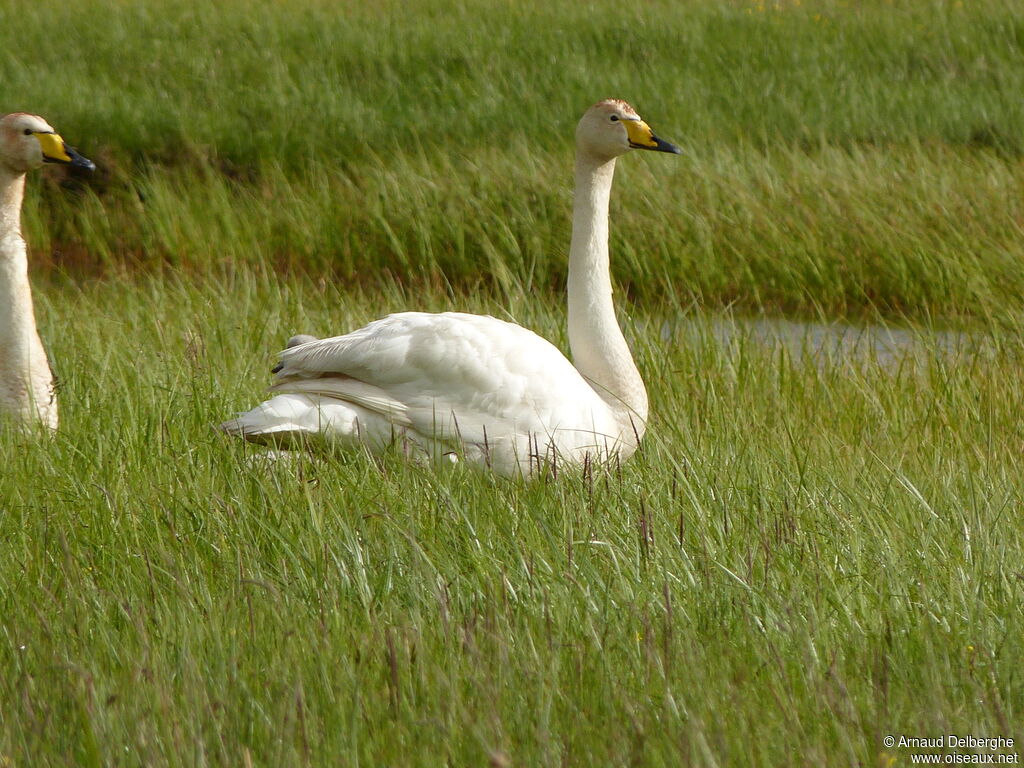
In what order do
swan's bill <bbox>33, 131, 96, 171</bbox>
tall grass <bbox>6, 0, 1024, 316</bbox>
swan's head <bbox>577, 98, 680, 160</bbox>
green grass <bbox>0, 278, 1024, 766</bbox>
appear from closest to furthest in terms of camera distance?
green grass <bbox>0, 278, 1024, 766</bbox> < swan's head <bbox>577, 98, 680, 160</bbox> < swan's bill <bbox>33, 131, 96, 171</bbox> < tall grass <bbox>6, 0, 1024, 316</bbox>

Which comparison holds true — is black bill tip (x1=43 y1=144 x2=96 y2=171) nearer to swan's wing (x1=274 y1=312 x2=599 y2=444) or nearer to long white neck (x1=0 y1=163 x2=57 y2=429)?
long white neck (x1=0 y1=163 x2=57 y2=429)

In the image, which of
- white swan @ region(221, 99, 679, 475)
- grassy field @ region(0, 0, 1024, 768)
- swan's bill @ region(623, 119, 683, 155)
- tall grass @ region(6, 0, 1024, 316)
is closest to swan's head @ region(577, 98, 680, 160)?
swan's bill @ region(623, 119, 683, 155)

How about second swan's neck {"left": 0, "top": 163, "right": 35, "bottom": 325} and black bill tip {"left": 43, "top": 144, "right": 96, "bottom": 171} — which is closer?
second swan's neck {"left": 0, "top": 163, "right": 35, "bottom": 325}

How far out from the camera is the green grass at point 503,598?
2.33 meters

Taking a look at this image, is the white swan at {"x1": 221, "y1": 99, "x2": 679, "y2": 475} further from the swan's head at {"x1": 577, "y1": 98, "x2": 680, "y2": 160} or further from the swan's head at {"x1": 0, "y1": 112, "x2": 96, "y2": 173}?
the swan's head at {"x1": 0, "y1": 112, "x2": 96, "y2": 173}

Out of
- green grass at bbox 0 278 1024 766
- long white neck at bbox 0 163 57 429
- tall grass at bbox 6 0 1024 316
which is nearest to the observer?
green grass at bbox 0 278 1024 766

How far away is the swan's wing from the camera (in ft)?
13.5

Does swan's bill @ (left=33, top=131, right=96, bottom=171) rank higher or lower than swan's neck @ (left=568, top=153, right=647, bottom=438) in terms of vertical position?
higher

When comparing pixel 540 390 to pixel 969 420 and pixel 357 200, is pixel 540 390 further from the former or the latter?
pixel 357 200

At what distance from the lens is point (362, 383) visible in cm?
424

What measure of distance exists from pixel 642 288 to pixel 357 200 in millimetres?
2197

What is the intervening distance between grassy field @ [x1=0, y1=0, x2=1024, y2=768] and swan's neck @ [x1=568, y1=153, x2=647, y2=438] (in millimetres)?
253

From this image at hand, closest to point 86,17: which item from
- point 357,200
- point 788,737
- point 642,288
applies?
point 357,200

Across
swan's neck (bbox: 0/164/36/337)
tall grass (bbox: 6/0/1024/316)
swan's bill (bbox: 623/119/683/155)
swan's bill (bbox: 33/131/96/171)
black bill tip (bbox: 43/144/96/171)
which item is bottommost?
tall grass (bbox: 6/0/1024/316)
